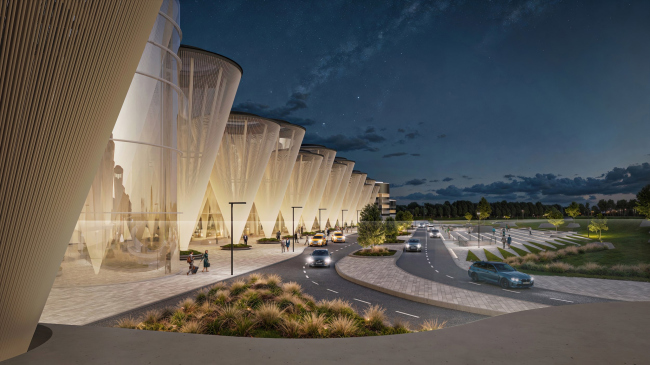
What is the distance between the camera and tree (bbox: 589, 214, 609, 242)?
18234mm

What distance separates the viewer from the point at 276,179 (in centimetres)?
5012

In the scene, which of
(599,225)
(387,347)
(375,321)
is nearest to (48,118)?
(387,347)

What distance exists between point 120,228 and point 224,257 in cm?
1233

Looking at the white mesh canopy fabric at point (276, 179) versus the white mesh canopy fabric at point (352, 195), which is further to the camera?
the white mesh canopy fabric at point (352, 195)

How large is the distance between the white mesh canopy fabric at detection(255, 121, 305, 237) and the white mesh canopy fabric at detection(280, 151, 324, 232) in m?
8.16

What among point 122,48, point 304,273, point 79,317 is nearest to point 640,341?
point 122,48

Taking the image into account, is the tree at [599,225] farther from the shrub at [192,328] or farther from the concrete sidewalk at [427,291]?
the shrub at [192,328]

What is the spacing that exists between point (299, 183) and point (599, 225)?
1779 inches

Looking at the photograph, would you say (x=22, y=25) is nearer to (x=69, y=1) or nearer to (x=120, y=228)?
(x=69, y=1)

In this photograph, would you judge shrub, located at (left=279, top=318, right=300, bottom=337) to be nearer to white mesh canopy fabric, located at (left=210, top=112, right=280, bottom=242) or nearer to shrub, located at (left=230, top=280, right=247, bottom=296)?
shrub, located at (left=230, top=280, right=247, bottom=296)

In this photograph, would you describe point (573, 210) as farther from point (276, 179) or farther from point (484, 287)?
point (276, 179)

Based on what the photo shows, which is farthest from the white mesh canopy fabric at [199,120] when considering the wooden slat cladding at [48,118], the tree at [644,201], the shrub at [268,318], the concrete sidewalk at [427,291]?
the tree at [644,201]

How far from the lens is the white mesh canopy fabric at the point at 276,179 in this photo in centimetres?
4925

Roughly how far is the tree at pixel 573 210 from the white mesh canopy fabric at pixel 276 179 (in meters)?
34.2
